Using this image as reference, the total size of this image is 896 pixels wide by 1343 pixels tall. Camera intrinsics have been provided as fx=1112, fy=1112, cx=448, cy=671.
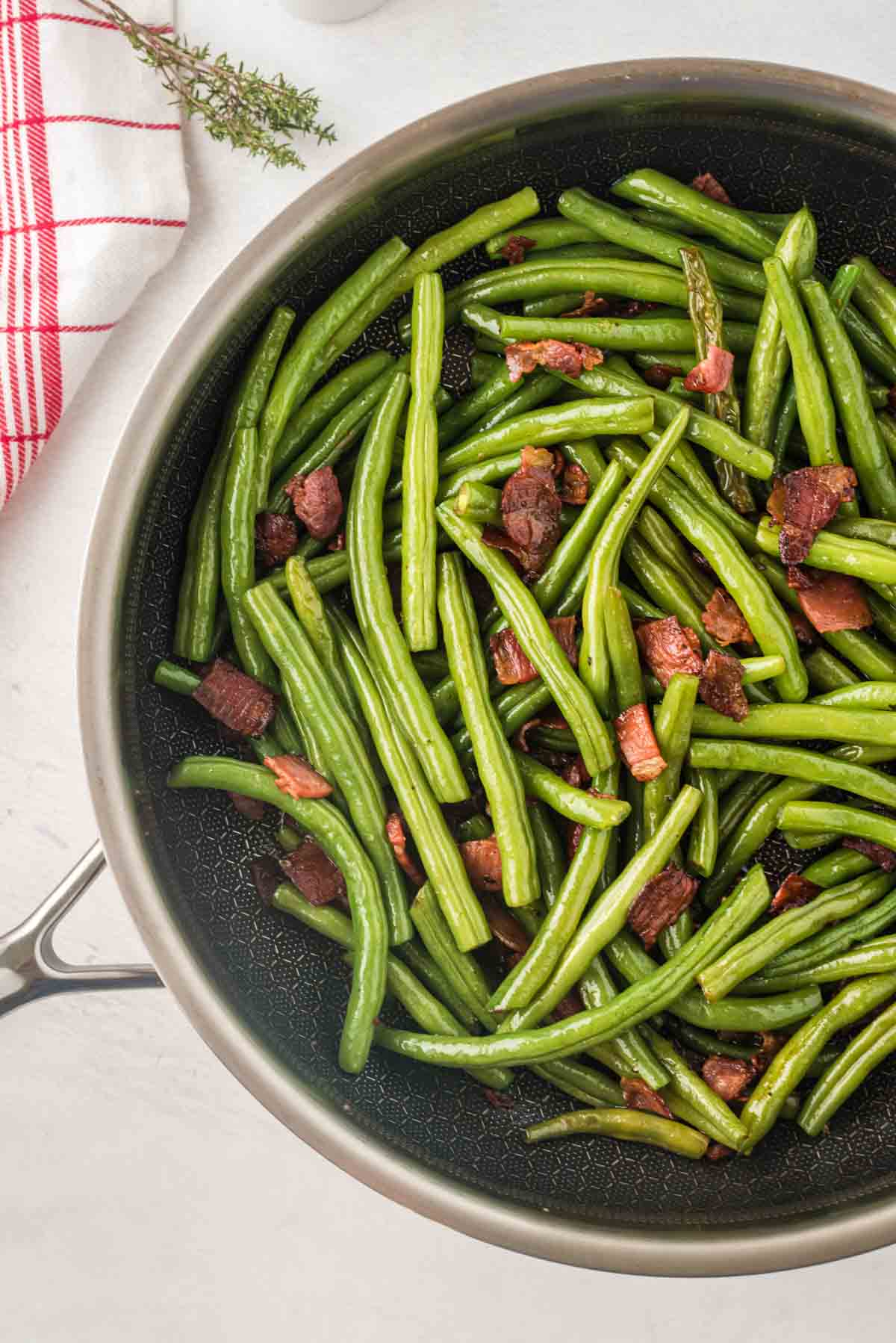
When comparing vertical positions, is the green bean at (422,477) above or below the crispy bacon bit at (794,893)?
above

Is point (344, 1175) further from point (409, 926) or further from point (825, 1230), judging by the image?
point (825, 1230)

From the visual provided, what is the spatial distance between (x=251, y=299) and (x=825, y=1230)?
2724 mm

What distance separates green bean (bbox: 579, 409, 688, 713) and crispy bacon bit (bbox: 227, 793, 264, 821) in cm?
97

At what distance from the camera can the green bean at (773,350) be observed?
112 inches

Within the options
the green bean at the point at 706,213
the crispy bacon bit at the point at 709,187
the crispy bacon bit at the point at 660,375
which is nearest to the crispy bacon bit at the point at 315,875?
the crispy bacon bit at the point at 660,375

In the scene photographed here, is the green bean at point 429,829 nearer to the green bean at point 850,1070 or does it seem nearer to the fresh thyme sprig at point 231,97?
the green bean at point 850,1070

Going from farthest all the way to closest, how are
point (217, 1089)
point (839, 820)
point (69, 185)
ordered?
point (217, 1089)
point (69, 185)
point (839, 820)

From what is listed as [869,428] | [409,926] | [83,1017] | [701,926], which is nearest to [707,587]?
[869,428]

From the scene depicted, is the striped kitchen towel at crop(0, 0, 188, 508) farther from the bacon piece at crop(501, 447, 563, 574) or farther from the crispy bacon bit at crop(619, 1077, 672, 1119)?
the crispy bacon bit at crop(619, 1077, 672, 1119)

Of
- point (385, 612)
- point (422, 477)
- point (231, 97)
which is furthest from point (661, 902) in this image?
point (231, 97)

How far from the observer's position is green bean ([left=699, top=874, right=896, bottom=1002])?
283 centimetres

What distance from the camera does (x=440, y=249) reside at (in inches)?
120

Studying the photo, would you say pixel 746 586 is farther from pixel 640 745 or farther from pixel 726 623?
pixel 640 745

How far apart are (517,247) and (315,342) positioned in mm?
628
